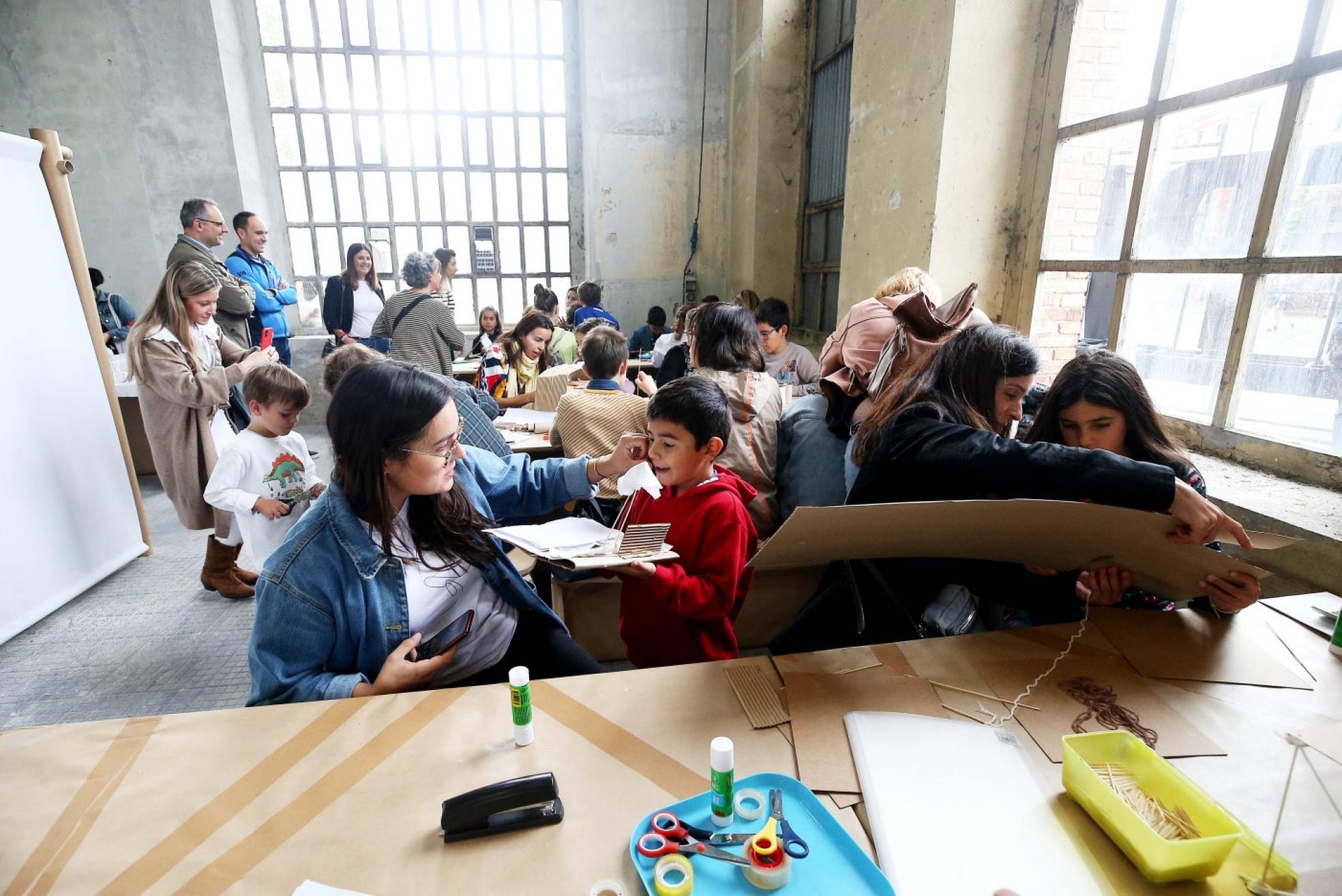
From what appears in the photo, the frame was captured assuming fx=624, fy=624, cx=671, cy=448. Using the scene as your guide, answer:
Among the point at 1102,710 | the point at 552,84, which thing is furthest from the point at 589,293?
the point at 1102,710

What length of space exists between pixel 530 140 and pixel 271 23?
2.80m

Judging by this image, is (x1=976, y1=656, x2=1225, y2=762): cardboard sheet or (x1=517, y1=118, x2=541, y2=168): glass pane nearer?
(x1=976, y1=656, x2=1225, y2=762): cardboard sheet

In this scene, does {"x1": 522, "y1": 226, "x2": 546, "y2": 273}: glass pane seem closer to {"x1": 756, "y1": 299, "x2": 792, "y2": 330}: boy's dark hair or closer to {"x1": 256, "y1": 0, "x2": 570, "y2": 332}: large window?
{"x1": 256, "y1": 0, "x2": 570, "y2": 332}: large window

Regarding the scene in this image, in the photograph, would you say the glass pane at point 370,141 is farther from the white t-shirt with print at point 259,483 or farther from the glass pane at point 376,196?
→ the white t-shirt with print at point 259,483

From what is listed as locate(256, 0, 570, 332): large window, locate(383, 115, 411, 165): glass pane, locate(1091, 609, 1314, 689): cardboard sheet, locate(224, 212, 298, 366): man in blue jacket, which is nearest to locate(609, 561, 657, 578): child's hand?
locate(1091, 609, 1314, 689): cardboard sheet

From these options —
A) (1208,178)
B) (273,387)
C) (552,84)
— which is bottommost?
(273,387)

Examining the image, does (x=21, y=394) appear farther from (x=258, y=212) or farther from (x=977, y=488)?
(x=258, y=212)

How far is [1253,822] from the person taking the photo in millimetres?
813

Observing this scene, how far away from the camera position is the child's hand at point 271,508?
2334 millimetres

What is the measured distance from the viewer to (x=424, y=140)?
702 cm

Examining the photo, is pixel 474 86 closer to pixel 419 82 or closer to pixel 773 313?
pixel 419 82

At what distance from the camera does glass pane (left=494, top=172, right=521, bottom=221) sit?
288 inches

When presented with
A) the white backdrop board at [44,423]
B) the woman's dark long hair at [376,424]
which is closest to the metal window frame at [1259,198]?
the woman's dark long hair at [376,424]

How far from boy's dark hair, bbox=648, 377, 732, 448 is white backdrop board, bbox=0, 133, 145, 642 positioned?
291cm
